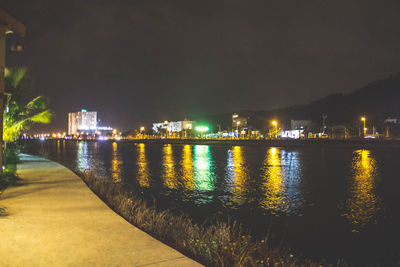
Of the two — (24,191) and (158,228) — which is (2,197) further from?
(158,228)

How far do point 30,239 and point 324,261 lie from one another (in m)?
5.26

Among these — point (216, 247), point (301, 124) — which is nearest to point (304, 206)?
point (216, 247)

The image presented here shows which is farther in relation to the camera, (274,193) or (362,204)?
(274,193)

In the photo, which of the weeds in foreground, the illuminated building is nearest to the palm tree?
the weeds in foreground

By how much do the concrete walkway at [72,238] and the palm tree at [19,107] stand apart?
7.93m

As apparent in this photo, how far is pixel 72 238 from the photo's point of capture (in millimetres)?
4828

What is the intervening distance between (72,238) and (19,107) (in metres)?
12.5

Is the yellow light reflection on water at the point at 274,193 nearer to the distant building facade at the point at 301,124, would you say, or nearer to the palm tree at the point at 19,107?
the palm tree at the point at 19,107

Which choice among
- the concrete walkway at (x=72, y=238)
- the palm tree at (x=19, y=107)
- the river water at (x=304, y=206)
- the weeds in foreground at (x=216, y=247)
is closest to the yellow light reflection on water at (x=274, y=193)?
the river water at (x=304, y=206)

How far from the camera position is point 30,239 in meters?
4.74

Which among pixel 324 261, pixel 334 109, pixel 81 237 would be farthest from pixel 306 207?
pixel 334 109

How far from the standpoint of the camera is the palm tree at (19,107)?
1432 cm

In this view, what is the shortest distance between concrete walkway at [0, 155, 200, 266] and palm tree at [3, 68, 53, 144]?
26.0ft

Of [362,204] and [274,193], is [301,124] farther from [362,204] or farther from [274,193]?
[362,204]
